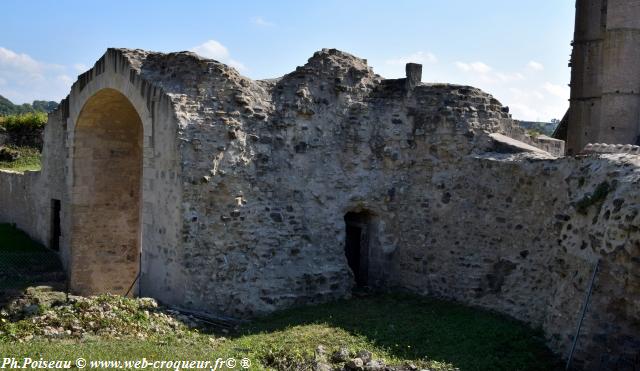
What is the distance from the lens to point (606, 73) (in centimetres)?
2505

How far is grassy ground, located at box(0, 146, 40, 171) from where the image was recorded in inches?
942

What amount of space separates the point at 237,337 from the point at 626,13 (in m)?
21.3

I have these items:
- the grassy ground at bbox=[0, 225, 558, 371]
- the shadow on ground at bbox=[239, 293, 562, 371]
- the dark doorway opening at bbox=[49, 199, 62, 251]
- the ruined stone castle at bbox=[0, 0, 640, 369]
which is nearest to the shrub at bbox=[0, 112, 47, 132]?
the dark doorway opening at bbox=[49, 199, 62, 251]

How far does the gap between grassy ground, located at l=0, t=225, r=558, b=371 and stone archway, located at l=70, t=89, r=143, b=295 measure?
5.02 m

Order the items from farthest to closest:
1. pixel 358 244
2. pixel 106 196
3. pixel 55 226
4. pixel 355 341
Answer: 1. pixel 55 226
2. pixel 106 196
3. pixel 358 244
4. pixel 355 341

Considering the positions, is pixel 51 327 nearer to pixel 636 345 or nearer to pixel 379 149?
pixel 379 149

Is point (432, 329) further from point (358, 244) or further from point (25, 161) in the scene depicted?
point (25, 161)

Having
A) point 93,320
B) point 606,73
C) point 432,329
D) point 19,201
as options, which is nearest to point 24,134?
point 19,201

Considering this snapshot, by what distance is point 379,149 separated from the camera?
1195 centimetres

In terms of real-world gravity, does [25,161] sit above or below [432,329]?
above

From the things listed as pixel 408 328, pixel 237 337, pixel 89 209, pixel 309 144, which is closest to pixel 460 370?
pixel 408 328

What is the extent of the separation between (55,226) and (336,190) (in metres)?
7.82

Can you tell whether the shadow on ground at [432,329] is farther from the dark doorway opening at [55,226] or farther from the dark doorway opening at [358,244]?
the dark doorway opening at [55,226]

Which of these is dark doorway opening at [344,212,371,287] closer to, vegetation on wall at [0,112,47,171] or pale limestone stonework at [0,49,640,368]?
pale limestone stonework at [0,49,640,368]
